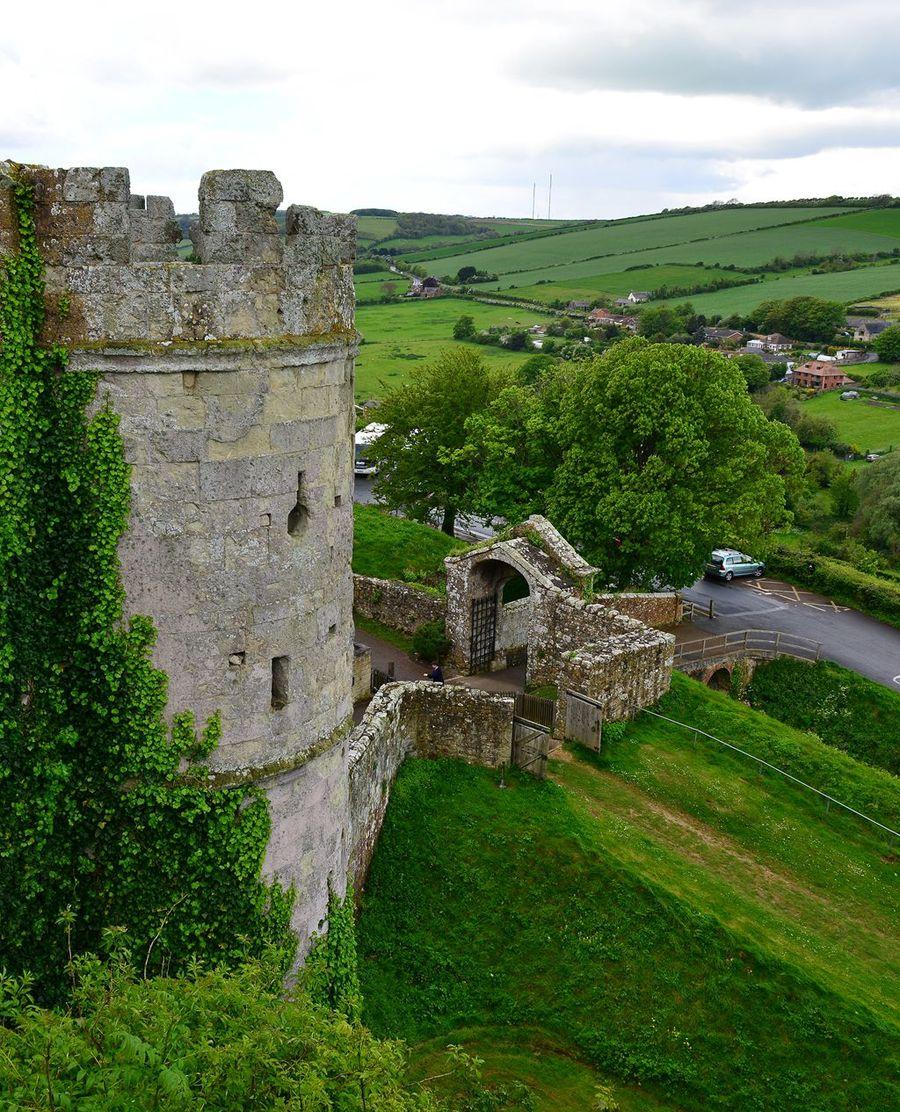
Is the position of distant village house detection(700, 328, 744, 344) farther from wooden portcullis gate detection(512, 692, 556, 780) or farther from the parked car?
wooden portcullis gate detection(512, 692, 556, 780)

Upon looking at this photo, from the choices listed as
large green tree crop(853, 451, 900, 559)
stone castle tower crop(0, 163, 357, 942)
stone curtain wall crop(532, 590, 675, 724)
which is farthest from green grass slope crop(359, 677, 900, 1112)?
large green tree crop(853, 451, 900, 559)

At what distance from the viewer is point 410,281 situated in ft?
527

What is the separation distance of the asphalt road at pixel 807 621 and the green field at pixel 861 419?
3000 centimetres

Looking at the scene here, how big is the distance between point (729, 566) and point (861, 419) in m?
37.5

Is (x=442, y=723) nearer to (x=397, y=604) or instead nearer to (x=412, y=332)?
(x=397, y=604)

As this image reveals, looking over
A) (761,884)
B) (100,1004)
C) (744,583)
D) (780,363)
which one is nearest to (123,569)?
(100,1004)

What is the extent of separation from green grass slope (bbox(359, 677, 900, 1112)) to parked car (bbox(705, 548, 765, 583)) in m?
25.3

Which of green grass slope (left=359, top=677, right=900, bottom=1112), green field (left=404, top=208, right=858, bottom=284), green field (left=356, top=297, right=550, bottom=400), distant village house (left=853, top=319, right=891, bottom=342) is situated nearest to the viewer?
green grass slope (left=359, top=677, right=900, bottom=1112)

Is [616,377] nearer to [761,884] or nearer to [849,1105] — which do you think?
[761,884]

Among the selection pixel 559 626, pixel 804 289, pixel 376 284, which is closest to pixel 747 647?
pixel 559 626

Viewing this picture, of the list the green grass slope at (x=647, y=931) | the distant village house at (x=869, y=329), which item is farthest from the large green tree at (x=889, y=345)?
the green grass slope at (x=647, y=931)

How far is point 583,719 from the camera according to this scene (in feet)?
78.7

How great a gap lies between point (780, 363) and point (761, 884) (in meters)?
83.4

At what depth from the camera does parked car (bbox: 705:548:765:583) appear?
159 feet
